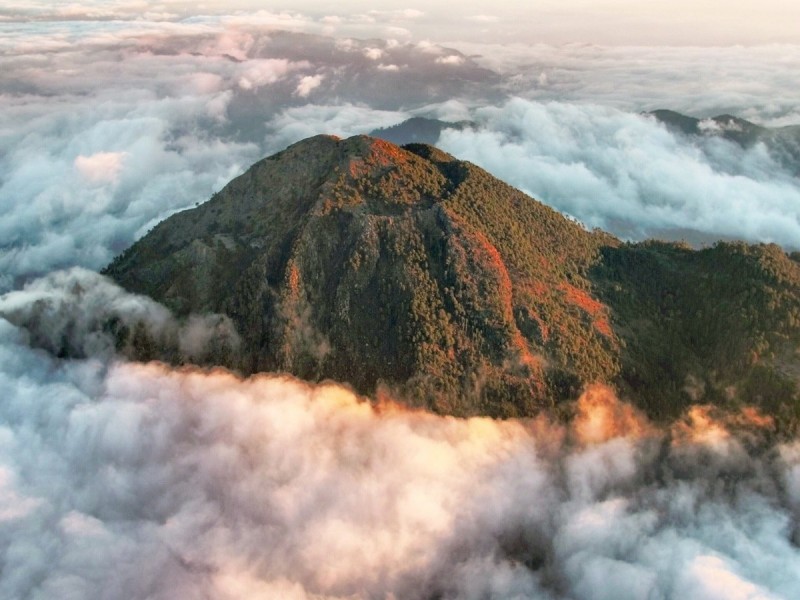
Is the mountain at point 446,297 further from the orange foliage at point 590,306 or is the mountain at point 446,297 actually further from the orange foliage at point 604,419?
the orange foliage at point 604,419

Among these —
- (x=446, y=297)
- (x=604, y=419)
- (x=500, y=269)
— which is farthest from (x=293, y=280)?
(x=604, y=419)

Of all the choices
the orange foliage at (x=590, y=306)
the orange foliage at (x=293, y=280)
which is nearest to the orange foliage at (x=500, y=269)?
the orange foliage at (x=590, y=306)

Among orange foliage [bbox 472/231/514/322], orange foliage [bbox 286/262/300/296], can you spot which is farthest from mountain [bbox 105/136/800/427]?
orange foliage [bbox 472/231/514/322]

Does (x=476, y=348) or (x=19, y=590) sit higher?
(x=476, y=348)

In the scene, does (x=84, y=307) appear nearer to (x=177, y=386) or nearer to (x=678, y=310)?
(x=177, y=386)

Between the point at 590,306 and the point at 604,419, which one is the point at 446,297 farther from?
the point at 604,419

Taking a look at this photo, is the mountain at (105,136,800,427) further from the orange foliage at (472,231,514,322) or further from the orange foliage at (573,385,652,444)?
the orange foliage at (573,385,652,444)

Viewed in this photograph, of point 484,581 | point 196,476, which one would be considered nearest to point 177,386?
point 196,476

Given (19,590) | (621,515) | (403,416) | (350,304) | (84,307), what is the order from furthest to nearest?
(84,307), (350,304), (403,416), (621,515), (19,590)
